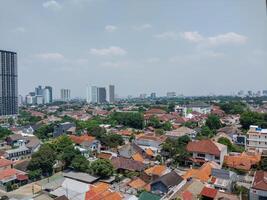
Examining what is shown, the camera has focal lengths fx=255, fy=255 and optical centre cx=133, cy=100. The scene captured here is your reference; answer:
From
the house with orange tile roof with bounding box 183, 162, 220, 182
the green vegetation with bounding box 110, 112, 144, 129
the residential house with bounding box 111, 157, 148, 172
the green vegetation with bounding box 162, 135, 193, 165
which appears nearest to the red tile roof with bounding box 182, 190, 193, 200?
the house with orange tile roof with bounding box 183, 162, 220, 182

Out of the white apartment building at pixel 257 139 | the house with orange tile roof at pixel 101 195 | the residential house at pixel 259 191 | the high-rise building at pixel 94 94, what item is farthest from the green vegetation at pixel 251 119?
the high-rise building at pixel 94 94

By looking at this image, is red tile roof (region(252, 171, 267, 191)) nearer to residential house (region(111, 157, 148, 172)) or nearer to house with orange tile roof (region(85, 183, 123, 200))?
house with orange tile roof (region(85, 183, 123, 200))

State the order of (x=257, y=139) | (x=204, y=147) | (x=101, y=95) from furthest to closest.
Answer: (x=101, y=95)
(x=257, y=139)
(x=204, y=147)

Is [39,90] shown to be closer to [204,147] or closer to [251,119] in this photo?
[251,119]

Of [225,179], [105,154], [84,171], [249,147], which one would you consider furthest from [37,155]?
[249,147]

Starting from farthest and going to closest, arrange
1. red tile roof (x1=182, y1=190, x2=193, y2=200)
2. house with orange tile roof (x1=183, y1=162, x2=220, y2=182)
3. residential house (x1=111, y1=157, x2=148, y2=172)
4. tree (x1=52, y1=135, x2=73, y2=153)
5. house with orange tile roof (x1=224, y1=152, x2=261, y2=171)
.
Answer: tree (x1=52, y1=135, x2=73, y2=153), house with orange tile roof (x1=224, y1=152, x2=261, y2=171), residential house (x1=111, y1=157, x2=148, y2=172), house with orange tile roof (x1=183, y1=162, x2=220, y2=182), red tile roof (x1=182, y1=190, x2=193, y2=200)

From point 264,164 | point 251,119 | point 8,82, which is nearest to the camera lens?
point 264,164

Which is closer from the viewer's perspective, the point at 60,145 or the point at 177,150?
the point at 177,150

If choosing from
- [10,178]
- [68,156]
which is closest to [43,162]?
[68,156]

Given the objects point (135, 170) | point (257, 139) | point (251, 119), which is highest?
point (251, 119)
